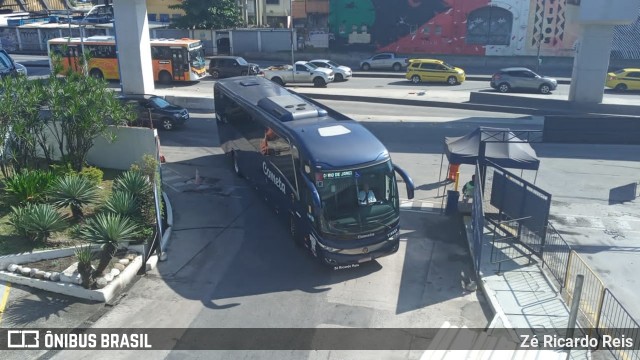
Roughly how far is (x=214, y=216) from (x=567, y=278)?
31.7 feet

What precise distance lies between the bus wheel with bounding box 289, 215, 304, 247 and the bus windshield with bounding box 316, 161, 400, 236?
1540 mm


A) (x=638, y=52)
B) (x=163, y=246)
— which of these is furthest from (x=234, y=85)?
(x=638, y=52)

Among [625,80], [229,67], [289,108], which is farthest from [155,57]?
[625,80]

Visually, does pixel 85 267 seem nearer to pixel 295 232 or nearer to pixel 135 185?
pixel 135 185

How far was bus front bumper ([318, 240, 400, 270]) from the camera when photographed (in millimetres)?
12578

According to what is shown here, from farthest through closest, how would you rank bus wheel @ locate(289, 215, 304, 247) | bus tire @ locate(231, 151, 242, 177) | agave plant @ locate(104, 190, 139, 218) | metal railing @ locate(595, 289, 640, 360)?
bus tire @ locate(231, 151, 242, 177) → agave plant @ locate(104, 190, 139, 218) → bus wheel @ locate(289, 215, 304, 247) → metal railing @ locate(595, 289, 640, 360)

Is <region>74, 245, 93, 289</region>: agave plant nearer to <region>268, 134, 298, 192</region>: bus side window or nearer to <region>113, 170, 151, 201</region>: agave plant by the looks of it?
<region>113, 170, 151, 201</region>: agave plant

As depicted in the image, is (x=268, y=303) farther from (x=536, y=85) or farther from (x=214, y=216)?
(x=536, y=85)

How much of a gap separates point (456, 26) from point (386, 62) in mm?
11291

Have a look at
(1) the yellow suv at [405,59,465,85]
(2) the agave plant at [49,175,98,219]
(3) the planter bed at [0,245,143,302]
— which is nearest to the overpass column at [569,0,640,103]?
(1) the yellow suv at [405,59,465,85]

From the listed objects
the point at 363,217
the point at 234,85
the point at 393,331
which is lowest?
the point at 393,331

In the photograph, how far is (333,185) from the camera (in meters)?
12.5

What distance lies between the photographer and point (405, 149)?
76.1 ft

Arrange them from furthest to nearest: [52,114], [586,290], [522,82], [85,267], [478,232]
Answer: [522,82] < [52,114] < [478,232] < [586,290] < [85,267]
